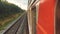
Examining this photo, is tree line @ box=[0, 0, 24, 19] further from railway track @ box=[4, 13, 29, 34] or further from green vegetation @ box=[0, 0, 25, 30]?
railway track @ box=[4, 13, 29, 34]

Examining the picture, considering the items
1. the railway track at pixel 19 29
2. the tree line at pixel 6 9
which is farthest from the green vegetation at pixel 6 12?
the railway track at pixel 19 29

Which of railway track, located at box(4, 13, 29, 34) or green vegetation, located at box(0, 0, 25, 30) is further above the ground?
green vegetation, located at box(0, 0, 25, 30)

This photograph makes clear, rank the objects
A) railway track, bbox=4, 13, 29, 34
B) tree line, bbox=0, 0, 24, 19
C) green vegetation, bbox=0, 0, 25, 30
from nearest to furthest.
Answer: railway track, bbox=4, 13, 29, 34
green vegetation, bbox=0, 0, 25, 30
tree line, bbox=0, 0, 24, 19

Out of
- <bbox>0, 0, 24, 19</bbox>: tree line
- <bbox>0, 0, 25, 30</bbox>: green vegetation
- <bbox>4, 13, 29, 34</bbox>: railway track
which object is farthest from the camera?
<bbox>0, 0, 24, 19</bbox>: tree line

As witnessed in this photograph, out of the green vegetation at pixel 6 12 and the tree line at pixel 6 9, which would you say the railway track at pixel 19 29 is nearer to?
the green vegetation at pixel 6 12

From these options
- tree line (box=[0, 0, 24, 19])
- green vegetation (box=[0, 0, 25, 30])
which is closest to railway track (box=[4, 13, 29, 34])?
green vegetation (box=[0, 0, 25, 30])

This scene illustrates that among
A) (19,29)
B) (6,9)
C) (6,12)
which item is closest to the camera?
(19,29)

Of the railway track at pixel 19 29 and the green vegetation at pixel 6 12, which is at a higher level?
the green vegetation at pixel 6 12

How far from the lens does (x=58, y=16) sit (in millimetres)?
375

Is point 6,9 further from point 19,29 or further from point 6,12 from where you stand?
point 19,29

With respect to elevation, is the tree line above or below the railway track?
above

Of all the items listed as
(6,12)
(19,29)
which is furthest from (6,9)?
(19,29)

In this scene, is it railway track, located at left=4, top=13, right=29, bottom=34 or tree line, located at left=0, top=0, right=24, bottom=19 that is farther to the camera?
tree line, located at left=0, top=0, right=24, bottom=19

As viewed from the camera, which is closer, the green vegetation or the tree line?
the green vegetation
